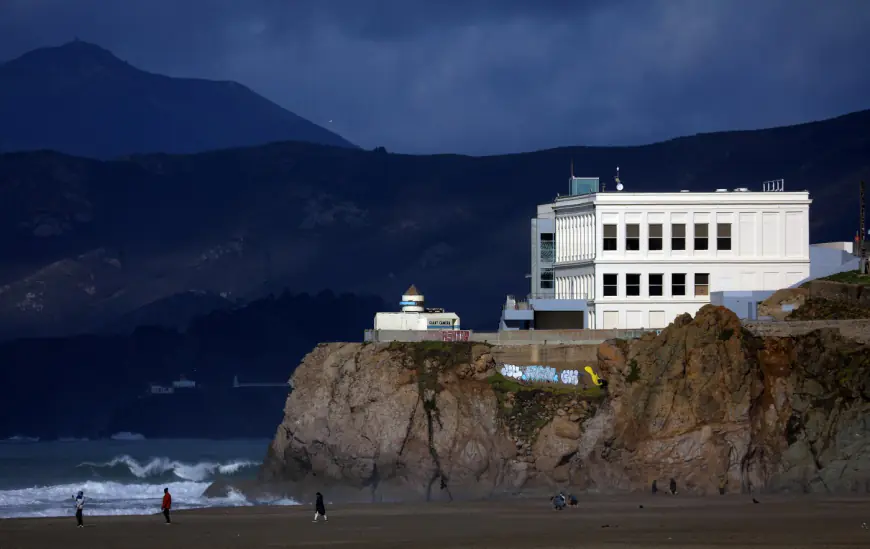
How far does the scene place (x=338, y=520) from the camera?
68562 mm

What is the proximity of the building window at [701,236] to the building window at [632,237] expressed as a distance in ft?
11.8

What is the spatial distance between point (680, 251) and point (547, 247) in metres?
11.8

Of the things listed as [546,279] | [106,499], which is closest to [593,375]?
[546,279]

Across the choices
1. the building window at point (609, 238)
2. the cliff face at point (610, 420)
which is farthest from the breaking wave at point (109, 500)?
the building window at point (609, 238)

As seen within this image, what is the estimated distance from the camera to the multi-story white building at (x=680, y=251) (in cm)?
9631

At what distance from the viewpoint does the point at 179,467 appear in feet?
415

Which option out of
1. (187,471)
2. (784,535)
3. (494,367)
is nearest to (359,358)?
(494,367)

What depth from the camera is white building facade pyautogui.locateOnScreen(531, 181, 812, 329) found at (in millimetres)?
96312

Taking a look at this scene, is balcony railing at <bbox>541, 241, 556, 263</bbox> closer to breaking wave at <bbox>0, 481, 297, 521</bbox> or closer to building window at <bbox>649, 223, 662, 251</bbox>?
building window at <bbox>649, 223, 662, 251</bbox>

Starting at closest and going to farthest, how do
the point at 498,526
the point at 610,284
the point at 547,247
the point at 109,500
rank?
the point at 498,526, the point at 109,500, the point at 610,284, the point at 547,247

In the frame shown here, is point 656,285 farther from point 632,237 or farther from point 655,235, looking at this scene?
point 632,237

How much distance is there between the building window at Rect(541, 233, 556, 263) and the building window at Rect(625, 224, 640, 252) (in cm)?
Answer: 943

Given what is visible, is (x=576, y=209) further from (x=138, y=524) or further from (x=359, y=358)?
(x=138, y=524)

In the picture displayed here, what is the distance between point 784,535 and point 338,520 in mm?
19438
